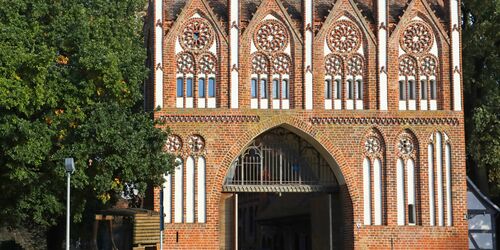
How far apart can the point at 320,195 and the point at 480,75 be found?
9.44m

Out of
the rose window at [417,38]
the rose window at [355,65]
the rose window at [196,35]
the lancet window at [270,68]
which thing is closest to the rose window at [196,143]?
the lancet window at [270,68]

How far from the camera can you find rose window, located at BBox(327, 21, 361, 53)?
33.0 meters

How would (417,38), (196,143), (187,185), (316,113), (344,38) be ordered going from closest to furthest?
(187,185) → (196,143) → (316,113) → (344,38) → (417,38)

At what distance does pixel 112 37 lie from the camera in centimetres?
2995

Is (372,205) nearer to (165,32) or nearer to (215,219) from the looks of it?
(215,219)

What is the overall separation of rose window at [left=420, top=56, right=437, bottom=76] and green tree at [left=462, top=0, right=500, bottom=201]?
193 inches

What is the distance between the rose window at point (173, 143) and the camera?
31828mm

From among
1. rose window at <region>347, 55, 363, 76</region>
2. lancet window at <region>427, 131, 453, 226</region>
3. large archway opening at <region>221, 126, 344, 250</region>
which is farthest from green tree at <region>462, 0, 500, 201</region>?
large archway opening at <region>221, 126, 344, 250</region>

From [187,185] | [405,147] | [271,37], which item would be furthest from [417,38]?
[187,185]

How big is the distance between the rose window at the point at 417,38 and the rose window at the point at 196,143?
27.4 feet

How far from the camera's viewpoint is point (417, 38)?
33188 millimetres

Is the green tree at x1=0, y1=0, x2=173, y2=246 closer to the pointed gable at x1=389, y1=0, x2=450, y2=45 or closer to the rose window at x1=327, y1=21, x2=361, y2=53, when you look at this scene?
the rose window at x1=327, y1=21, x2=361, y2=53

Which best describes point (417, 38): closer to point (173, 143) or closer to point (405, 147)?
point (405, 147)

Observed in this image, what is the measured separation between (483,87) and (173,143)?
1468 centimetres
